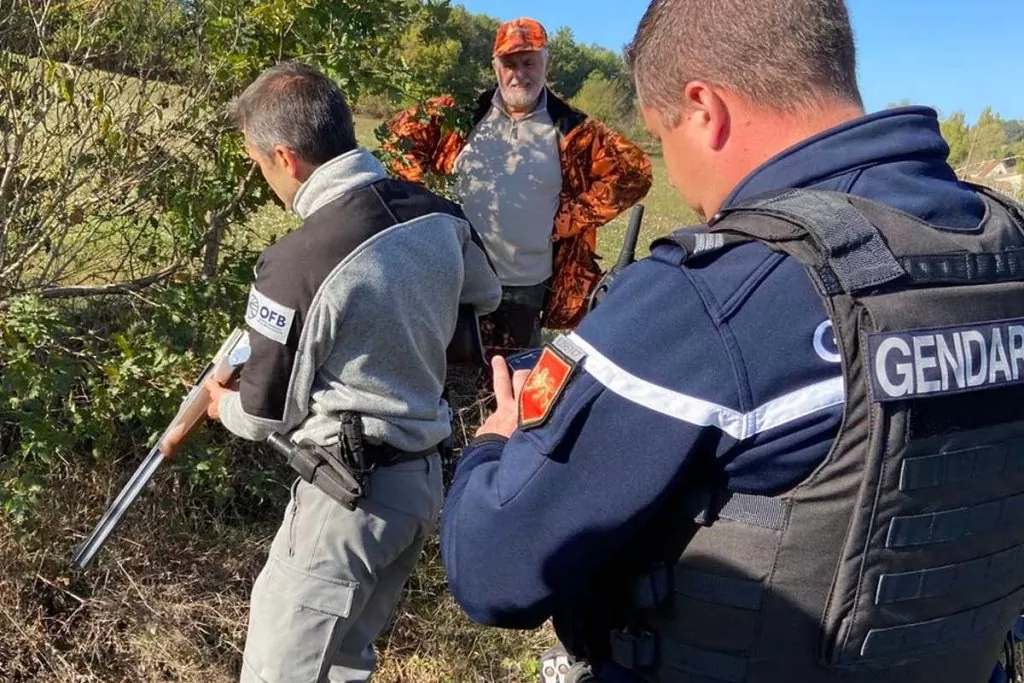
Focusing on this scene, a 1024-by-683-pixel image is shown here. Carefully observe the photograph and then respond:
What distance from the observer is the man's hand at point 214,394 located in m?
2.46

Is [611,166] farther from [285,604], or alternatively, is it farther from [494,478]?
[494,478]

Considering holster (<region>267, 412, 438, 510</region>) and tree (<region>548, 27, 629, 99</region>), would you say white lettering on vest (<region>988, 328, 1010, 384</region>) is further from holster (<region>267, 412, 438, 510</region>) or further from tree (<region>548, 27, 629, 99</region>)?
tree (<region>548, 27, 629, 99</region>)

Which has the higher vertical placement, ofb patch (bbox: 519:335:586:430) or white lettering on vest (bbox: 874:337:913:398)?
white lettering on vest (bbox: 874:337:913:398)

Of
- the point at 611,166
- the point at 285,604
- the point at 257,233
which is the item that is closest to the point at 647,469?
the point at 285,604

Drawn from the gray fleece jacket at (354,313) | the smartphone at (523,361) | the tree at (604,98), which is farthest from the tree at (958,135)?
the tree at (604,98)

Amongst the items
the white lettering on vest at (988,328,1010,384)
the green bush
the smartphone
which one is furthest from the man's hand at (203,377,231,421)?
the white lettering on vest at (988,328,1010,384)

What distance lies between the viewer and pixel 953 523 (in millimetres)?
1127

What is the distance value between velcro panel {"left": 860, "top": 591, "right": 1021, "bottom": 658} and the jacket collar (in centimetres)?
161

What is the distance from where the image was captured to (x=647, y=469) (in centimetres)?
106

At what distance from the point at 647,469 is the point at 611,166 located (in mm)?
3340

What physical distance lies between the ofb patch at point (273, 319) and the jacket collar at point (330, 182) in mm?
280

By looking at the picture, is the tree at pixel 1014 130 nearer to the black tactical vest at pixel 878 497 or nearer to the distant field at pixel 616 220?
the distant field at pixel 616 220

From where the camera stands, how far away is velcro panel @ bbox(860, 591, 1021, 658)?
1.13 metres

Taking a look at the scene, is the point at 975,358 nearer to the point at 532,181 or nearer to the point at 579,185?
the point at 532,181
